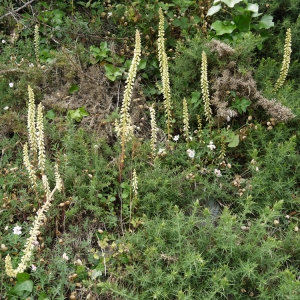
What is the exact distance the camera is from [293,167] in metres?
3.91

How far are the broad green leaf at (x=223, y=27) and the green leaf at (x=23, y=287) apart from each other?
350 centimetres

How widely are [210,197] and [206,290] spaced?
103 centimetres

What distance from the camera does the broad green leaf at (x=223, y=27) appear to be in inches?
177

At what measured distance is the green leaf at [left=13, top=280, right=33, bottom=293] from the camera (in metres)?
3.07

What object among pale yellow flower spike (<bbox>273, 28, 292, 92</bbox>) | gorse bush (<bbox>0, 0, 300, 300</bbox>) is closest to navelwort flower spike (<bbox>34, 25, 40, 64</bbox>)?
gorse bush (<bbox>0, 0, 300, 300</bbox>)

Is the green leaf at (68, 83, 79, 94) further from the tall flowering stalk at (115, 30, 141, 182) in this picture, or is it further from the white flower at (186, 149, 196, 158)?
the white flower at (186, 149, 196, 158)

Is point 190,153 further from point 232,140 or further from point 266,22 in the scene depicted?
point 266,22

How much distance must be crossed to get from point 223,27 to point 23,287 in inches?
144

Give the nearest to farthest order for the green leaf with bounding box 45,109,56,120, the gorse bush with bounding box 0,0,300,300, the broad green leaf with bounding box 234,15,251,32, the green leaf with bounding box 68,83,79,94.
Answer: the gorse bush with bounding box 0,0,300,300, the green leaf with bounding box 45,109,56,120, the broad green leaf with bounding box 234,15,251,32, the green leaf with bounding box 68,83,79,94

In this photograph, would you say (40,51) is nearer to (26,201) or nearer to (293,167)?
(26,201)

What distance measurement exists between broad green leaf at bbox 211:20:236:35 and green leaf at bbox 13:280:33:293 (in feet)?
11.5

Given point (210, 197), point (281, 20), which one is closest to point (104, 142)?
point (210, 197)

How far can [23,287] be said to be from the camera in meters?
3.08

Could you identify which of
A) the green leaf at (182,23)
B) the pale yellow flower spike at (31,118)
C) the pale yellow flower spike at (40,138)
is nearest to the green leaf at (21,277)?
the pale yellow flower spike at (40,138)
